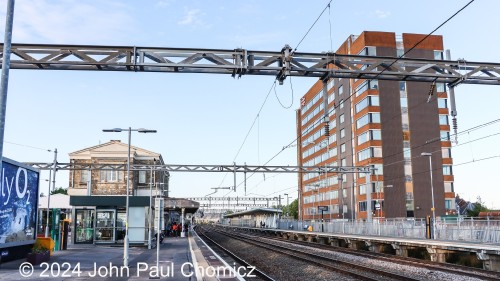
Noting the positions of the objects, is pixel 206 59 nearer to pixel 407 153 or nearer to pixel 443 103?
pixel 407 153

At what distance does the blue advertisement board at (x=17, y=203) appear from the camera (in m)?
18.9

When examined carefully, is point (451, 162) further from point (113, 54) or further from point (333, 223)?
point (113, 54)

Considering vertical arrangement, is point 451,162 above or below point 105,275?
above

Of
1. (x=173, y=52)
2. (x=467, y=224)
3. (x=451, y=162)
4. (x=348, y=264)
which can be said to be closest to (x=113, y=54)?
(x=173, y=52)

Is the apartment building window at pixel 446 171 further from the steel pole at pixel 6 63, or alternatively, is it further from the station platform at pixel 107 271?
the steel pole at pixel 6 63

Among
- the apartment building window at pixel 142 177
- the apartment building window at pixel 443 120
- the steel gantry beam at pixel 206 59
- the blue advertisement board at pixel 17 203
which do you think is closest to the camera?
the steel gantry beam at pixel 206 59

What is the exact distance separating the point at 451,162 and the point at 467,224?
5646 cm

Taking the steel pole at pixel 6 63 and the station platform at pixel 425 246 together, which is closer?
the steel pole at pixel 6 63

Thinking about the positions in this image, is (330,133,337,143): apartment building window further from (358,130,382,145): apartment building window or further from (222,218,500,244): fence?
(222,218,500,244): fence

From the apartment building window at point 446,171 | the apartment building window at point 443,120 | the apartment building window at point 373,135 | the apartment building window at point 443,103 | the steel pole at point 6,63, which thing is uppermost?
the apartment building window at point 443,103

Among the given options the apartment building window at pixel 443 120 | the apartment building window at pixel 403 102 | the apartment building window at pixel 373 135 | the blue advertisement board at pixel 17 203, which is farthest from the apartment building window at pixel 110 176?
the apartment building window at pixel 443 120

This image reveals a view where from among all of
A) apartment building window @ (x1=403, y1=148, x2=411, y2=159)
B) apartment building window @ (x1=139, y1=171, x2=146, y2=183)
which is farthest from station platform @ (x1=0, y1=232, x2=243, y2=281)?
apartment building window @ (x1=403, y1=148, x2=411, y2=159)

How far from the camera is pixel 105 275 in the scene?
1631cm

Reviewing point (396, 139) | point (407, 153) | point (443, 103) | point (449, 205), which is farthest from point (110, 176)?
point (443, 103)
